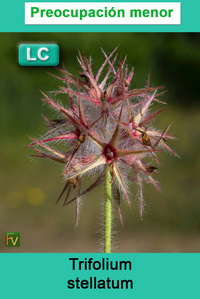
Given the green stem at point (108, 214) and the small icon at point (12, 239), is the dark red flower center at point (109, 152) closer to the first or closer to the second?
the green stem at point (108, 214)

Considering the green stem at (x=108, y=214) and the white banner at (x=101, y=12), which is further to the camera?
the white banner at (x=101, y=12)

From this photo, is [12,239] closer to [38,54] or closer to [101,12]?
[38,54]

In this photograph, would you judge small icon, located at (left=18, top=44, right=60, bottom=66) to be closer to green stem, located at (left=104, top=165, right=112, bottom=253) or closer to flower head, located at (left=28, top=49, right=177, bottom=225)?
flower head, located at (left=28, top=49, right=177, bottom=225)

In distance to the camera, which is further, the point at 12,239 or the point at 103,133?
the point at 12,239

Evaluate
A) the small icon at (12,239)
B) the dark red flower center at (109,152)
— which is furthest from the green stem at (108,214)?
the small icon at (12,239)

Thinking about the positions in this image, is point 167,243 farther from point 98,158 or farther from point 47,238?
point 98,158

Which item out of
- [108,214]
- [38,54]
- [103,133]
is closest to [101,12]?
[38,54]

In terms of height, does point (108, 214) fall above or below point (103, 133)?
below
